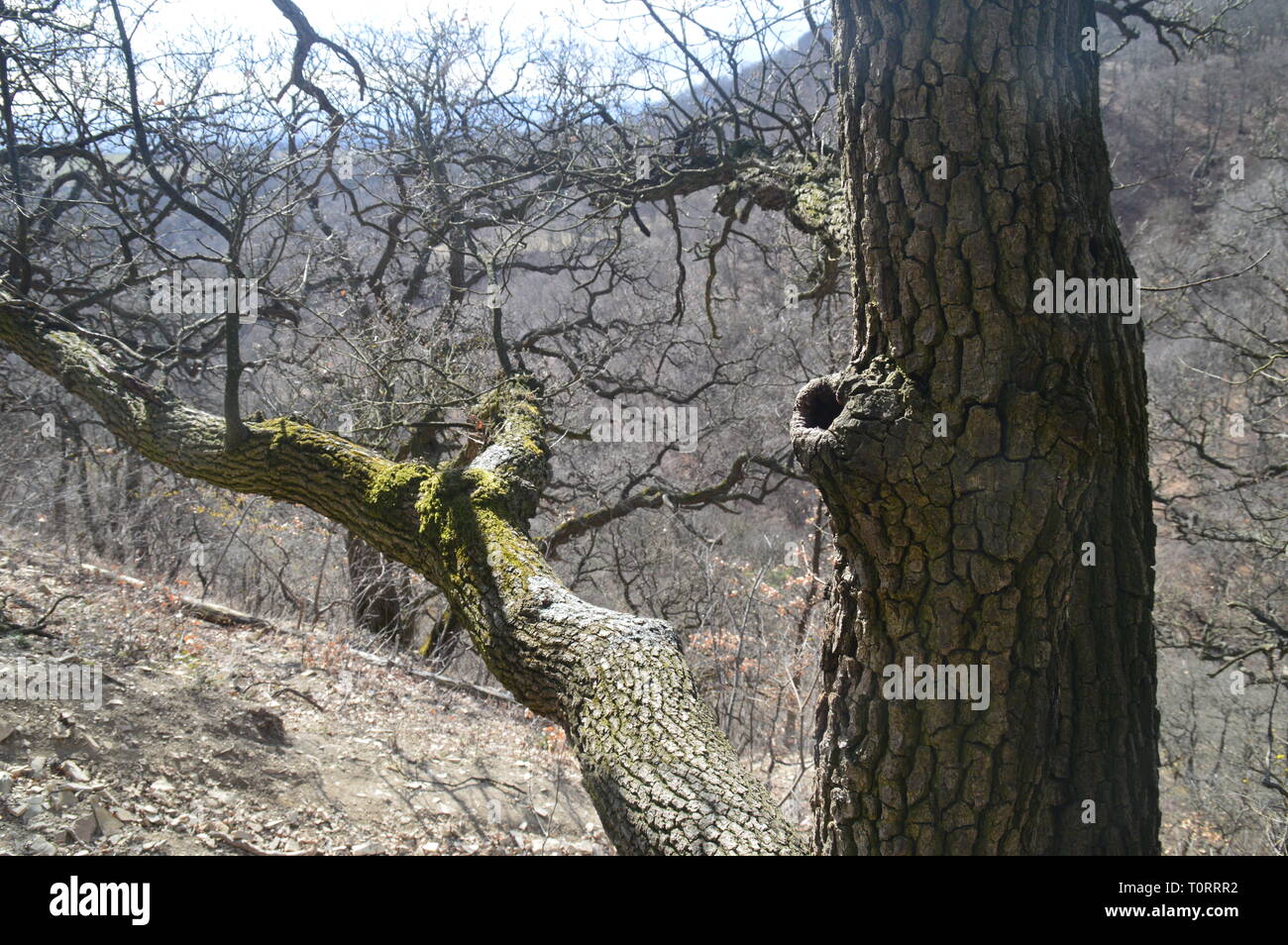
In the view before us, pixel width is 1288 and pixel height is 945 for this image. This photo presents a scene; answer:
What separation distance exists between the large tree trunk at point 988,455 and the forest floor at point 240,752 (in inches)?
120

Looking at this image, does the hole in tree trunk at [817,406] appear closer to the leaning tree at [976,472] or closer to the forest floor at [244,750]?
the leaning tree at [976,472]

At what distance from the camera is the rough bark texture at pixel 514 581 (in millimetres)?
2311

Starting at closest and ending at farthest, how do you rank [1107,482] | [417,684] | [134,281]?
[1107,482]
[134,281]
[417,684]

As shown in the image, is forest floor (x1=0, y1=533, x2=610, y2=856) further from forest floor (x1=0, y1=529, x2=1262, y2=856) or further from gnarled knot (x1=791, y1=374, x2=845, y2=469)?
gnarled knot (x1=791, y1=374, x2=845, y2=469)

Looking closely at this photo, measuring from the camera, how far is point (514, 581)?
319 cm

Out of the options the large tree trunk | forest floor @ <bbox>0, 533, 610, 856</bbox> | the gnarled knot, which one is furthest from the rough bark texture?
forest floor @ <bbox>0, 533, 610, 856</bbox>

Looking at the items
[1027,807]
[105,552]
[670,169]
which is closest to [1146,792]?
[1027,807]

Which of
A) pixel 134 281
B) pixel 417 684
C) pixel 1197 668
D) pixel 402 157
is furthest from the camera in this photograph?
pixel 1197 668

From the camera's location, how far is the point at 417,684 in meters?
7.41

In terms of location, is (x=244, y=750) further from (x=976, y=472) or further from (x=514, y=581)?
(x=976, y=472)

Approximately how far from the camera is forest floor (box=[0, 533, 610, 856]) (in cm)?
352

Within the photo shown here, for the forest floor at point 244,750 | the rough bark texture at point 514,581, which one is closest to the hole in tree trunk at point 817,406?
the rough bark texture at point 514,581
